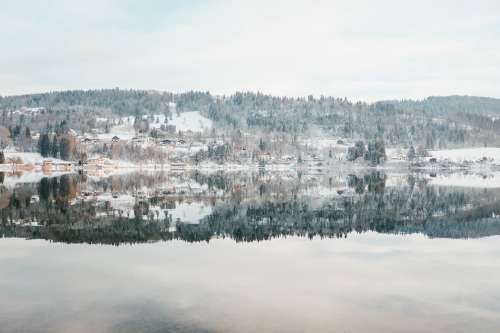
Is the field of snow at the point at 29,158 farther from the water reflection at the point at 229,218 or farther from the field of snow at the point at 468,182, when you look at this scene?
the water reflection at the point at 229,218

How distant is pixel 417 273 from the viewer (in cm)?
2320

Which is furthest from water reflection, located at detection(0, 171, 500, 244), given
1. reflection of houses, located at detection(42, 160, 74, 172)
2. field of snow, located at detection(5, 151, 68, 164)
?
field of snow, located at detection(5, 151, 68, 164)

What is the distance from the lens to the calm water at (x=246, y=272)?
1647 centimetres

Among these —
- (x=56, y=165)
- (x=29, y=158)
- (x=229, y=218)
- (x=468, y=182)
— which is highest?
(x=229, y=218)

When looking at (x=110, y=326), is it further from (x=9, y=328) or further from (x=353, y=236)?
(x=353, y=236)

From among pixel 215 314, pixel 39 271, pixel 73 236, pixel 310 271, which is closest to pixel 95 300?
pixel 215 314

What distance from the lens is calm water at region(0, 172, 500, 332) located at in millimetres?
16469

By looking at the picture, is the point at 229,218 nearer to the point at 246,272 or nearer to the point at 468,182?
the point at 246,272

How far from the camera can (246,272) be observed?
23.0 metres

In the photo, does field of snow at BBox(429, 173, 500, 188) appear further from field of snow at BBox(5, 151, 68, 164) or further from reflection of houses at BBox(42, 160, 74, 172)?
field of snow at BBox(5, 151, 68, 164)

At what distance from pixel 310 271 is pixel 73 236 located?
14758mm

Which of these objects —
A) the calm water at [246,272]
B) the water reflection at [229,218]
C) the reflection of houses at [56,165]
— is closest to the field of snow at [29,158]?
the reflection of houses at [56,165]

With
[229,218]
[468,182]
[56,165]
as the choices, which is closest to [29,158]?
[56,165]

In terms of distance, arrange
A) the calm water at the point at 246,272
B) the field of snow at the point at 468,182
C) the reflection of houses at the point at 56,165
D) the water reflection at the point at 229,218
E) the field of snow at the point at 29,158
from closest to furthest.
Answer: the calm water at the point at 246,272
the water reflection at the point at 229,218
the field of snow at the point at 468,182
the reflection of houses at the point at 56,165
the field of snow at the point at 29,158
